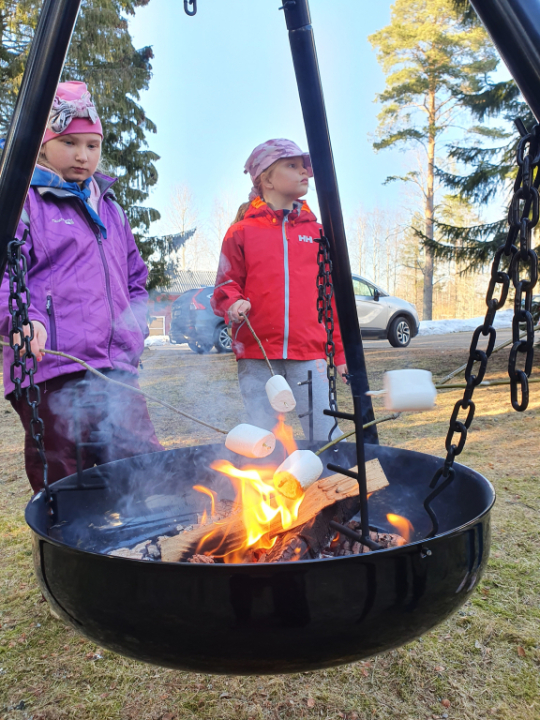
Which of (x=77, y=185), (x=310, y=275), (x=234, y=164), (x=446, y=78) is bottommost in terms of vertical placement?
(x=310, y=275)

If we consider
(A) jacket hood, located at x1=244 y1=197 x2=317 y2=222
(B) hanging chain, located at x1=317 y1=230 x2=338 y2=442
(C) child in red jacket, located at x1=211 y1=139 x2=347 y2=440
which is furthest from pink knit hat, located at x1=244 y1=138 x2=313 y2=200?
(B) hanging chain, located at x1=317 y1=230 x2=338 y2=442

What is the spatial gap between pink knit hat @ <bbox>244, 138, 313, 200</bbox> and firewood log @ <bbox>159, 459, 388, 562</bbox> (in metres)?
1.43

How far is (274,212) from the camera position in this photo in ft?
7.80

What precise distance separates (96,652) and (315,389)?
1328 millimetres

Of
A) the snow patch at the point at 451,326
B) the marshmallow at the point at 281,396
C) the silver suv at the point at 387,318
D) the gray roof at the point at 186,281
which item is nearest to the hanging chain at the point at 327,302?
the marshmallow at the point at 281,396

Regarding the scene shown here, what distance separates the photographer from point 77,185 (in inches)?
74.3

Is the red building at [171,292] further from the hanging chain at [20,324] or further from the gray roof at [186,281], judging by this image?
the hanging chain at [20,324]

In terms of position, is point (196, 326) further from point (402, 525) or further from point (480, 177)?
point (402, 525)

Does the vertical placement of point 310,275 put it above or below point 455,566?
above

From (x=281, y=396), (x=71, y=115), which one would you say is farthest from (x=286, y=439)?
(x=71, y=115)

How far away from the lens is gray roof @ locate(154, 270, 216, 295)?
1020 centimetres

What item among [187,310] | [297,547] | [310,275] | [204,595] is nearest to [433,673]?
[297,547]

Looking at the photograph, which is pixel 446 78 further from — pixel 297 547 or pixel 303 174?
pixel 297 547

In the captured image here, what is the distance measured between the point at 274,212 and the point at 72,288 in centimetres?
103
